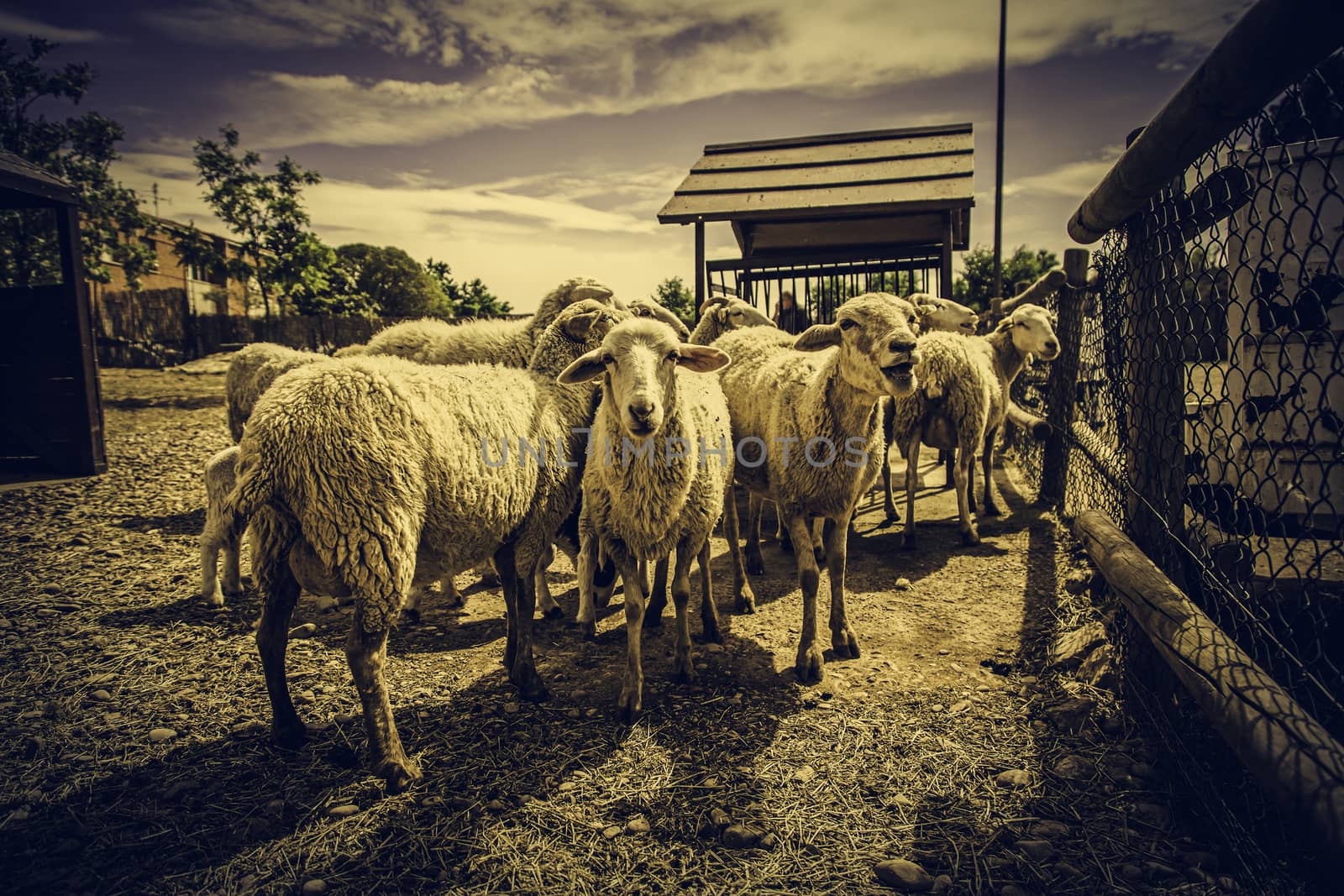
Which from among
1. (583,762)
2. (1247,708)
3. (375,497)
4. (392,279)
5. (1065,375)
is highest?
(392,279)

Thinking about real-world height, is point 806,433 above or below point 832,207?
below

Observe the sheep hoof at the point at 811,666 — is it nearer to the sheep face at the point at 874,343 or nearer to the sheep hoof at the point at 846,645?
the sheep hoof at the point at 846,645

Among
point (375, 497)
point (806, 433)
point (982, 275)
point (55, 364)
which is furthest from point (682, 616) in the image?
point (982, 275)

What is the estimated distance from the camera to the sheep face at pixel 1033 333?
6.60 metres

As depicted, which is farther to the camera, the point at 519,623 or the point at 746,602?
the point at 746,602

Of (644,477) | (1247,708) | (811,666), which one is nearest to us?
(1247,708)

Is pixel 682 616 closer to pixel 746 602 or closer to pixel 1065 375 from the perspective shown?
pixel 746 602

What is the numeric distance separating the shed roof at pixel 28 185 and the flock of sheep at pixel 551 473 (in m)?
5.11

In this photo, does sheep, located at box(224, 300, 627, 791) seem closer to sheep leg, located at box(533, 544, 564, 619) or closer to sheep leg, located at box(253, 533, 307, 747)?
sheep leg, located at box(253, 533, 307, 747)

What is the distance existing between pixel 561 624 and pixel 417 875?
7.60 ft

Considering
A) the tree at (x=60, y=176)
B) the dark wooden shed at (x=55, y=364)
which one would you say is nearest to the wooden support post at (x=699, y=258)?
the dark wooden shed at (x=55, y=364)

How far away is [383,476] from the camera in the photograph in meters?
2.88

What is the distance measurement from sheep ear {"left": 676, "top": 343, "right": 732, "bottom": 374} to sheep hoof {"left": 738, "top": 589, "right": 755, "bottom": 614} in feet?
6.08

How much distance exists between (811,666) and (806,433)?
1431 millimetres
